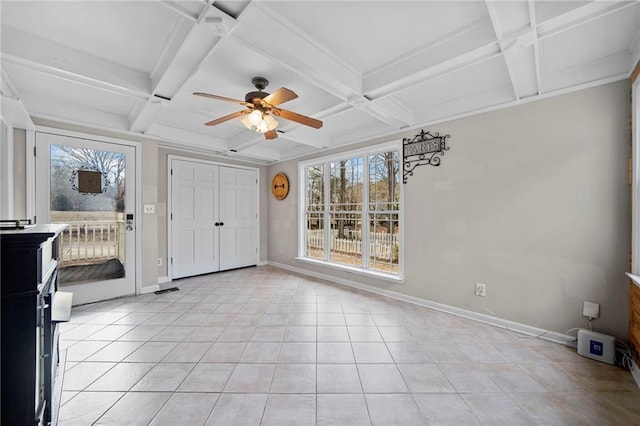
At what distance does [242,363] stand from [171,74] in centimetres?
244

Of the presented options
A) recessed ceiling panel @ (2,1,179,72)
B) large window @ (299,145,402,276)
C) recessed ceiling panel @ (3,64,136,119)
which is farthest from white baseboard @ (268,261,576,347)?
recessed ceiling panel @ (3,64,136,119)

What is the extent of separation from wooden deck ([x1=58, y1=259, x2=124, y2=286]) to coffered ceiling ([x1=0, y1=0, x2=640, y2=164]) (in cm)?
172

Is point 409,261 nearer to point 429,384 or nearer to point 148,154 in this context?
point 429,384

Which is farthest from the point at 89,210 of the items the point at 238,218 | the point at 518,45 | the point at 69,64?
the point at 518,45

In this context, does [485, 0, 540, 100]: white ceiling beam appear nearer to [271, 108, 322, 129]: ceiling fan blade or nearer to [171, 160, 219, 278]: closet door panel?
[271, 108, 322, 129]: ceiling fan blade

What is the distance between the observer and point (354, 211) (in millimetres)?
4219

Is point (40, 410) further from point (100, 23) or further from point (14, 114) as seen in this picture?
point (14, 114)

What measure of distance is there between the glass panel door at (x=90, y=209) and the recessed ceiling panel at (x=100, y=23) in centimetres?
170

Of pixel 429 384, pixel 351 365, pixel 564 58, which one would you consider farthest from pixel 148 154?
pixel 564 58

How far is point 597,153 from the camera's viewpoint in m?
2.21

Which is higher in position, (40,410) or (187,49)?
(187,49)

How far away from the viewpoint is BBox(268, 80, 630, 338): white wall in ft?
7.07

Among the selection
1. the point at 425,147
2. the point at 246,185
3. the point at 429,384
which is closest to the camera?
the point at 429,384

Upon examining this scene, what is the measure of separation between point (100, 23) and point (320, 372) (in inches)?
117
